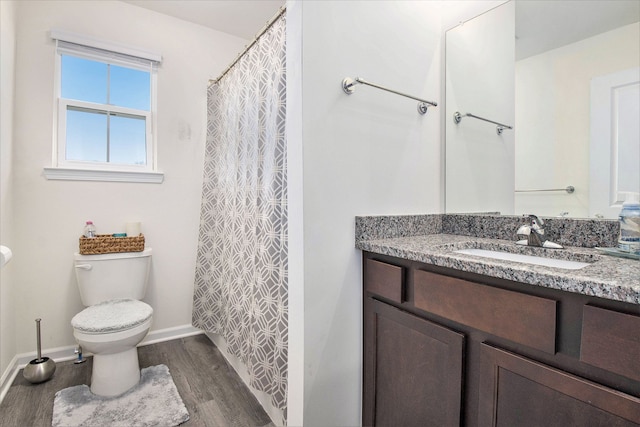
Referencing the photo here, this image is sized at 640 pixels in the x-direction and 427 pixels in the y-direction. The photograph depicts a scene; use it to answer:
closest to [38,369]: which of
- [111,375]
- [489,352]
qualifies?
[111,375]

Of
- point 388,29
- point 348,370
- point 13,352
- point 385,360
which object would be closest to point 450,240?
point 385,360

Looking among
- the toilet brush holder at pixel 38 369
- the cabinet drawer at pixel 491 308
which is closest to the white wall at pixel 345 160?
the cabinet drawer at pixel 491 308

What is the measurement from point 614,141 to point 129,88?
110 inches

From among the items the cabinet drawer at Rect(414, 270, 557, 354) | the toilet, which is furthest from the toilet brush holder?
the cabinet drawer at Rect(414, 270, 557, 354)

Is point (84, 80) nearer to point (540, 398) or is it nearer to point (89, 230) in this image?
point (89, 230)

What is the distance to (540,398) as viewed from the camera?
74 cm

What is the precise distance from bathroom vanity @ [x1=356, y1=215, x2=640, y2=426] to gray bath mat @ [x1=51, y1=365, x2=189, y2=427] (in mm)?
991

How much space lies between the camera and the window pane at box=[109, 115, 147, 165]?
2219mm

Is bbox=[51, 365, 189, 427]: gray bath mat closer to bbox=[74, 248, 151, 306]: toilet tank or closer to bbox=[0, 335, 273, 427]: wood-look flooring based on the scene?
bbox=[0, 335, 273, 427]: wood-look flooring

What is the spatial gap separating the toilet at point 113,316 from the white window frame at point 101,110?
1.77 feet

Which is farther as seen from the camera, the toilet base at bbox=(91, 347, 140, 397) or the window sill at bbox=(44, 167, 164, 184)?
the window sill at bbox=(44, 167, 164, 184)

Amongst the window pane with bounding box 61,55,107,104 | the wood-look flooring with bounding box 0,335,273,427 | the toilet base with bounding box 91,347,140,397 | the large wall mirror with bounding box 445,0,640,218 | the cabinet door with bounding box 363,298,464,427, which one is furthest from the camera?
the window pane with bounding box 61,55,107,104

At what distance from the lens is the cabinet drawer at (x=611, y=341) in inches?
23.7

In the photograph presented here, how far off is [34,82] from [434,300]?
2.60 meters
